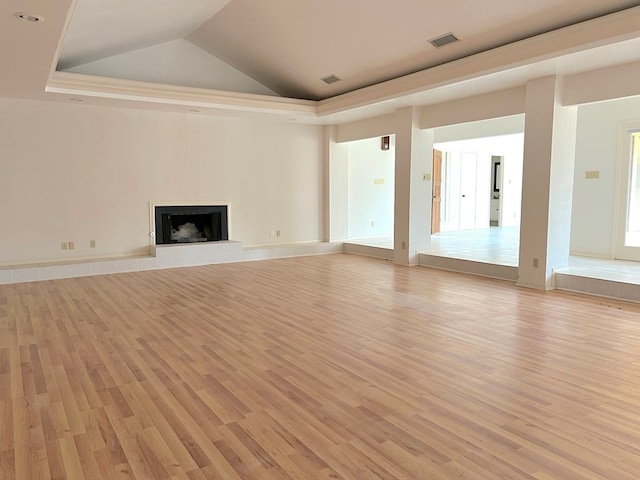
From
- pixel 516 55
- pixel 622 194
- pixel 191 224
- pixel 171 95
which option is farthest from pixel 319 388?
pixel 622 194

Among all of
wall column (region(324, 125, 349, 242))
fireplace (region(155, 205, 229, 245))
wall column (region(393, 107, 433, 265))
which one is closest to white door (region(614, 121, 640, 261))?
wall column (region(393, 107, 433, 265))

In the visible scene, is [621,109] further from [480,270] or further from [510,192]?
[510,192]

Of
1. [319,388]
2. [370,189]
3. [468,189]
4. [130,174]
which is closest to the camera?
[319,388]

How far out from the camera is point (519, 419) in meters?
2.43

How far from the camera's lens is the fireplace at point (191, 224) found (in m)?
7.67

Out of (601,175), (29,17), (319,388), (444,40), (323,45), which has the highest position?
(323,45)

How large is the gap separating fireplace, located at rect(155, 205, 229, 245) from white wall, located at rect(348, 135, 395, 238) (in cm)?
298

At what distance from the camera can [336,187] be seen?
371 inches

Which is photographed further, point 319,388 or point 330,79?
point 330,79

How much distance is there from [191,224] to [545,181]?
19.1 feet

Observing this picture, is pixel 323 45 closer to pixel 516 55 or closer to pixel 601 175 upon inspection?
pixel 516 55

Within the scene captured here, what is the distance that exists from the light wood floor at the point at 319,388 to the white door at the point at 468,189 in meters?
7.11

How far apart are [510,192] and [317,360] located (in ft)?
38.2

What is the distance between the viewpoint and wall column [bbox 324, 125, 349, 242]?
9273 millimetres
